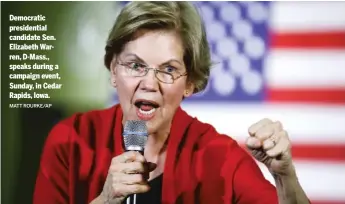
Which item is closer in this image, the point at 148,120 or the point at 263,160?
the point at 263,160

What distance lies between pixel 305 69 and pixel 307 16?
15 centimetres

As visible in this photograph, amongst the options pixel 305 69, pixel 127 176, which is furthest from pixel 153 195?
pixel 305 69

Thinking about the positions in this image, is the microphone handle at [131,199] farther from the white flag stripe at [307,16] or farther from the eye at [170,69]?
the white flag stripe at [307,16]

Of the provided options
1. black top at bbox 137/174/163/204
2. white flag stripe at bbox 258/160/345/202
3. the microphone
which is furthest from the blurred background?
the microphone

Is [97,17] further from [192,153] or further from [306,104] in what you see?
[306,104]

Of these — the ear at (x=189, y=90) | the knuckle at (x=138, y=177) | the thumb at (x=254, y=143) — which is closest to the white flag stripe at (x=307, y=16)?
the ear at (x=189, y=90)

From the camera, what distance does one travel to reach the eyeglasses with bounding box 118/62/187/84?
159 cm

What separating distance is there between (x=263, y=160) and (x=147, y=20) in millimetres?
510

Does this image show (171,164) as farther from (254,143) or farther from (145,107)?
(254,143)

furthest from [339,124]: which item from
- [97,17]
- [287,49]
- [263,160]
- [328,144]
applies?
[97,17]

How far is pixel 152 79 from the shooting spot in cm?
158

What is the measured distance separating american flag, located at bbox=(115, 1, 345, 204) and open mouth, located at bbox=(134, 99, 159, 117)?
94mm

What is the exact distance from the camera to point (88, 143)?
5.40 ft

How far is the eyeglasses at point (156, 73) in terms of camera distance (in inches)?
62.7
